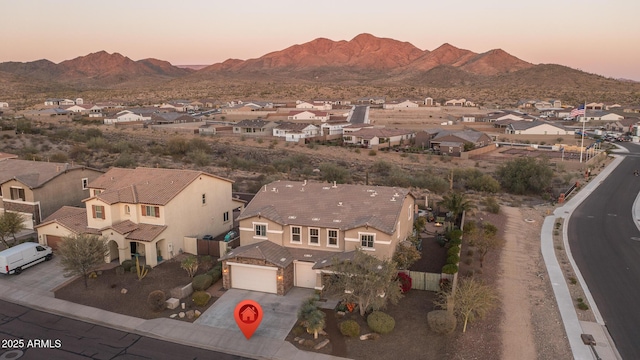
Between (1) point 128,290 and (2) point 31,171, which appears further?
(2) point 31,171

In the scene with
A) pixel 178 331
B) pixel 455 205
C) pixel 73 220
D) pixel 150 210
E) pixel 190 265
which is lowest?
pixel 178 331

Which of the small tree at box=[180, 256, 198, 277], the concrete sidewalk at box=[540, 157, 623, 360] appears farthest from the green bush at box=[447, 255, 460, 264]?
the small tree at box=[180, 256, 198, 277]

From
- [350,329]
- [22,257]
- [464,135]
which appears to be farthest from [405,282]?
[464,135]

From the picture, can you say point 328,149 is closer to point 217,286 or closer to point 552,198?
point 552,198

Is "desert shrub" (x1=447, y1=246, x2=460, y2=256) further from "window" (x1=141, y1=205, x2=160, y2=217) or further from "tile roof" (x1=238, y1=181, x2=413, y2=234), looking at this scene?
"window" (x1=141, y1=205, x2=160, y2=217)

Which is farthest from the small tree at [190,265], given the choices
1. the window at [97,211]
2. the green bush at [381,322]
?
the green bush at [381,322]

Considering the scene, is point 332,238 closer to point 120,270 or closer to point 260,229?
point 260,229
